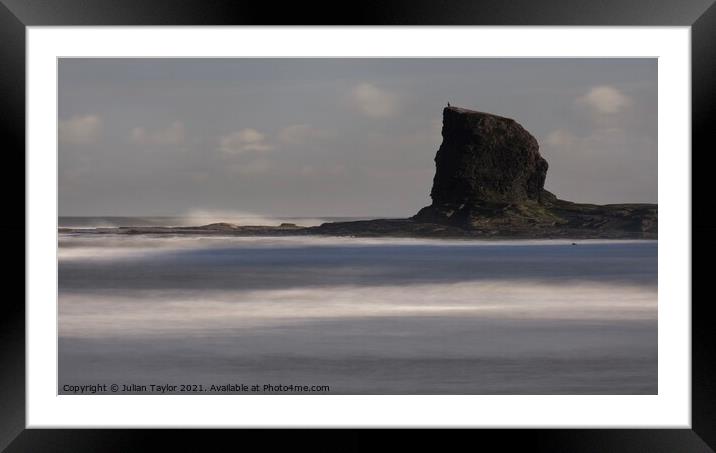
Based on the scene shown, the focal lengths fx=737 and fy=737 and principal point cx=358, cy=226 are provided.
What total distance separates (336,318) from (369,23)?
1.95 m

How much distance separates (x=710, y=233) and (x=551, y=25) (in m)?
1.30

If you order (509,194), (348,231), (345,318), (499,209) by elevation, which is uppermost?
(509,194)

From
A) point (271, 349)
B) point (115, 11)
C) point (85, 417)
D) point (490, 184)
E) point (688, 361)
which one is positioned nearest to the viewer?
point (115, 11)

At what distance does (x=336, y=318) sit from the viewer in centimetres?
472

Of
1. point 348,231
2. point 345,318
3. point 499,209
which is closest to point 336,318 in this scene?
point 345,318

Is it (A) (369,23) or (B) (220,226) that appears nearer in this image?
(A) (369,23)

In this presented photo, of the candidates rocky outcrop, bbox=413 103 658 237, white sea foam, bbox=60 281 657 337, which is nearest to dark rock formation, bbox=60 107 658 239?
rocky outcrop, bbox=413 103 658 237

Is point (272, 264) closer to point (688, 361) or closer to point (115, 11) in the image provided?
point (115, 11)

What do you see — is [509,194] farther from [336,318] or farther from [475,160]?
[336,318]

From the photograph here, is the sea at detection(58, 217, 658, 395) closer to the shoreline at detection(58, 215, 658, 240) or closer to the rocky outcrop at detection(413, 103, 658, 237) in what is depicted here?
the shoreline at detection(58, 215, 658, 240)

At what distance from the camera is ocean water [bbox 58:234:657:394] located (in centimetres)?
465

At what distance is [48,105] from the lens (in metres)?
4.08

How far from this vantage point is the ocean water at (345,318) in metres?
4.65

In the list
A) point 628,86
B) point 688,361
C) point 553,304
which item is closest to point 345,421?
point 553,304
